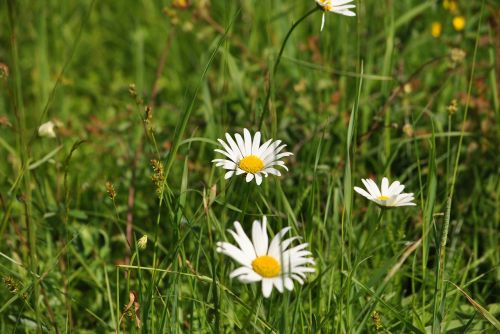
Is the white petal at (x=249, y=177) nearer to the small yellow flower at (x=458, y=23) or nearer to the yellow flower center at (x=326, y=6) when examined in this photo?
the yellow flower center at (x=326, y=6)

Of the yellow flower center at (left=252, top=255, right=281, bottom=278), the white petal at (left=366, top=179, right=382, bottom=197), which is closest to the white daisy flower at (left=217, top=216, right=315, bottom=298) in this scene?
the yellow flower center at (left=252, top=255, right=281, bottom=278)

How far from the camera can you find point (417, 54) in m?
2.82

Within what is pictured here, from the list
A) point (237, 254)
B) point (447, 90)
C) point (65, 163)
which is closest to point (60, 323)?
point (65, 163)

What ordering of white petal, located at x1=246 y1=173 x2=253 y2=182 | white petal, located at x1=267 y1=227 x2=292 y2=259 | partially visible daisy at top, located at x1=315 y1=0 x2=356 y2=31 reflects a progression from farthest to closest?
partially visible daisy at top, located at x1=315 y1=0 x2=356 y2=31 → white petal, located at x1=246 y1=173 x2=253 y2=182 → white petal, located at x1=267 y1=227 x2=292 y2=259

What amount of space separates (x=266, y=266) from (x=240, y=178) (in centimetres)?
70

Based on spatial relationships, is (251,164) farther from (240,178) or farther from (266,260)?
(240,178)

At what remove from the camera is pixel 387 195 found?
56.7 inches

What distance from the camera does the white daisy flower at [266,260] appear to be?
44.4 inches

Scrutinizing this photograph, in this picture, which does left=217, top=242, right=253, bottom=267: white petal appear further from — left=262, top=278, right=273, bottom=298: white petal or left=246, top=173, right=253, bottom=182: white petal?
left=246, top=173, right=253, bottom=182: white petal

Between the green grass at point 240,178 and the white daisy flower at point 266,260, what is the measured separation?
1.9 inches

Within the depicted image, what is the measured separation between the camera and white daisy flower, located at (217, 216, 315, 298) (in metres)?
1.13

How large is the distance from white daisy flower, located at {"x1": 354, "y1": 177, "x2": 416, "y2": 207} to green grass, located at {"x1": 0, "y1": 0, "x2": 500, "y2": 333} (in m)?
0.05

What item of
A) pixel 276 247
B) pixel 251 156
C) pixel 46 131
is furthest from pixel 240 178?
pixel 276 247

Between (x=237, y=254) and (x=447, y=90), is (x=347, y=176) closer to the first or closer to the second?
(x=237, y=254)
